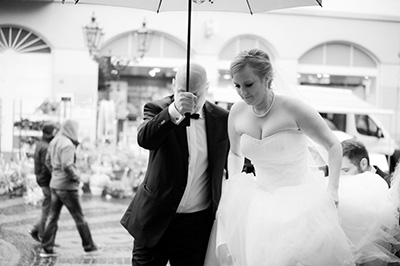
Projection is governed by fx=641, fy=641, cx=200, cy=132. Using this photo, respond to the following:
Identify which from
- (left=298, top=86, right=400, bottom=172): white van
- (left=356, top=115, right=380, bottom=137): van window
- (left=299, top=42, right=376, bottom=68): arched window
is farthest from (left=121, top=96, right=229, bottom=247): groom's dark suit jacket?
(left=299, top=42, right=376, bottom=68): arched window

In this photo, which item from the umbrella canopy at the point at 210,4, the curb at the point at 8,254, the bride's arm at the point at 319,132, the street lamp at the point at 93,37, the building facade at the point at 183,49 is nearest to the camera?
the bride's arm at the point at 319,132

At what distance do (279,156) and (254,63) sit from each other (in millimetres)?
442

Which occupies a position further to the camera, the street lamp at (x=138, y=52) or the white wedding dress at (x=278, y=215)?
the street lamp at (x=138, y=52)

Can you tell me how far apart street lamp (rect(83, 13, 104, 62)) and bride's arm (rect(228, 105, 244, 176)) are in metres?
9.68

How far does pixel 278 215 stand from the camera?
9.28ft

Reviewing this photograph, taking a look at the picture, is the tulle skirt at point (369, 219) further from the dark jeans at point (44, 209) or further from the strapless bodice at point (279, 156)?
the dark jeans at point (44, 209)

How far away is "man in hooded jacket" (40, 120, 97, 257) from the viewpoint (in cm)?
664

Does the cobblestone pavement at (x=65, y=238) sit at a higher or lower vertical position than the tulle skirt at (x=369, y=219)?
lower

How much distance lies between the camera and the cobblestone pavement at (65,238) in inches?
251

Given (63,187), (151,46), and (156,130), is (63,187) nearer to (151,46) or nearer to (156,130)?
(156,130)

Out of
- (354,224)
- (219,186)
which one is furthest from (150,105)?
(354,224)

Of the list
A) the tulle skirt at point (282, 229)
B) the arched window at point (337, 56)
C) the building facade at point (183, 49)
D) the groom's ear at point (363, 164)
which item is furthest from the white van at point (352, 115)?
the tulle skirt at point (282, 229)

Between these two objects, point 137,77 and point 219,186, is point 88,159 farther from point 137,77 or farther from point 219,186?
point 219,186

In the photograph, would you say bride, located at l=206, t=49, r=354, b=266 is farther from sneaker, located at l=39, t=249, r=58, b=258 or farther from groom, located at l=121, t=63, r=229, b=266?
sneaker, located at l=39, t=249, r=58, b=258
